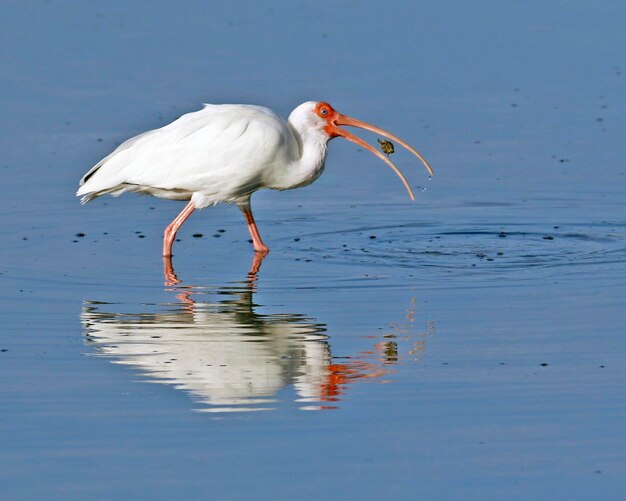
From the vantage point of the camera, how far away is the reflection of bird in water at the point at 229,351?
32.6 feet

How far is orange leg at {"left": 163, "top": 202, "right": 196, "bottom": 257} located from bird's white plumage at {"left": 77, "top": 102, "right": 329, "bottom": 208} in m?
0.11

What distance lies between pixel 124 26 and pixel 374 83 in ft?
15.7

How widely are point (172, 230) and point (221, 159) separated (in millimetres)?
741

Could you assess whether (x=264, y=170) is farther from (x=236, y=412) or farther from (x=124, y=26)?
(x=124, y=26)

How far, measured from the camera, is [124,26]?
23.5m

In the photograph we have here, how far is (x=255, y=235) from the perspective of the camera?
14.4 meters

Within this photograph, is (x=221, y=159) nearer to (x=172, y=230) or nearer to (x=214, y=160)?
(x=214, y=160)

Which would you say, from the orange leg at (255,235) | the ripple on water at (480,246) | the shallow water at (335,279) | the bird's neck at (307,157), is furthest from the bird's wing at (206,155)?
the ripple on water at (480,246)

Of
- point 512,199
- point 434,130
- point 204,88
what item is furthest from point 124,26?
point 512,199

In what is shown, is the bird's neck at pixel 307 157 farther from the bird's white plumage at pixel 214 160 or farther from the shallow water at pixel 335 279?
the shallow water at pixel 335 279

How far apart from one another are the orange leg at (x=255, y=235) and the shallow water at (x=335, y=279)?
0.18 metres

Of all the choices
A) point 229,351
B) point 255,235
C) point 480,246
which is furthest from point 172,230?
→ point 229,351

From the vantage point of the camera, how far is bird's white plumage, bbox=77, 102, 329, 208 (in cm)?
1392

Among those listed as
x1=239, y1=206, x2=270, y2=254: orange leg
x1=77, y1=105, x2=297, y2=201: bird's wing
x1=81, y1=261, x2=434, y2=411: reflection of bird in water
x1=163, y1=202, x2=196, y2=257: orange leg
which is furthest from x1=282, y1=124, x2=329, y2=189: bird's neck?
x1=81, y1=261, x2=434, y2=411: reflection of bird in water
